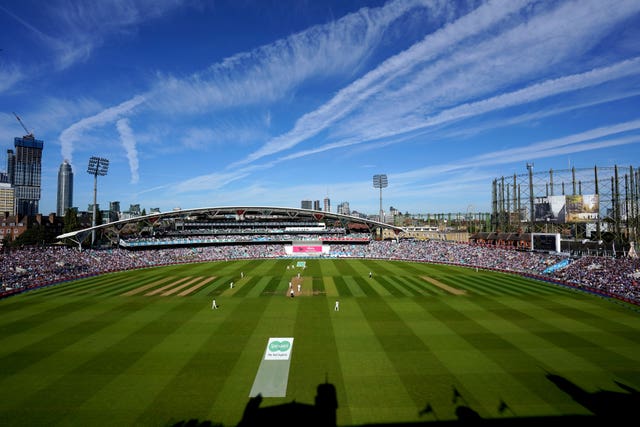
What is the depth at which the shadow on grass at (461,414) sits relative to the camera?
11.8 m

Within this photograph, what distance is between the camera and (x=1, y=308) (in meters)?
28.7

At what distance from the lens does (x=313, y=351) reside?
18.2m

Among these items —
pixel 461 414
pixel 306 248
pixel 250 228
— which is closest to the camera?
pixel 461 414

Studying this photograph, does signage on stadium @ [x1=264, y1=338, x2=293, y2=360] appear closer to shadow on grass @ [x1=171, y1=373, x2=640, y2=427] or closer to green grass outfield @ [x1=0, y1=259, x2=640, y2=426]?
green grass outfield @ [x1=0, y1=259, x2=640, y2=426]

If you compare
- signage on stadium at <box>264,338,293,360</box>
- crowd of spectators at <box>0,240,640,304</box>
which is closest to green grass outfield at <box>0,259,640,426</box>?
Answer: signage on stadium at <box>264,338,293,360</box>

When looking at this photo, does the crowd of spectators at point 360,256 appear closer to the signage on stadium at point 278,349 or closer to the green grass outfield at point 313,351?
the green grass outfield at point 313,351

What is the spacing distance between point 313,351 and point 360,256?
5157 cm

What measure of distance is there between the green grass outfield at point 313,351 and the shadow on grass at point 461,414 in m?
0.30

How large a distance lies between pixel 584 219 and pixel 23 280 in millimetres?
79427

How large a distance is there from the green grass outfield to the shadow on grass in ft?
0.98

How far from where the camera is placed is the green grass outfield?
13094mm

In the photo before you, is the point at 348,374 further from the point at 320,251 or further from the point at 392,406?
the point at 320,251

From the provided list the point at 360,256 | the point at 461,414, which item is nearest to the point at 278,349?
the point at 461,414

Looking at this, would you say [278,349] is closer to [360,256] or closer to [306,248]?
[360,256]
